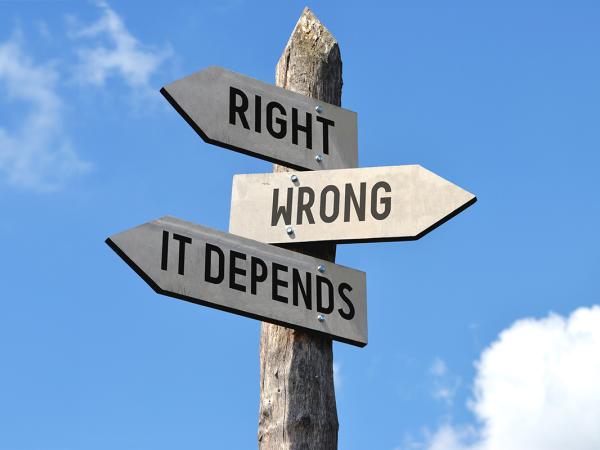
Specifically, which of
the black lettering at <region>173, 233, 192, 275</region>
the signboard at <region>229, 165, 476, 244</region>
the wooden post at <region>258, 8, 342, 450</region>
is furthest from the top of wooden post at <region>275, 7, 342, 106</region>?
the black lettering at <region>173, 233, 192, 275</region>

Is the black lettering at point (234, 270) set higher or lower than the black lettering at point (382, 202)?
lower

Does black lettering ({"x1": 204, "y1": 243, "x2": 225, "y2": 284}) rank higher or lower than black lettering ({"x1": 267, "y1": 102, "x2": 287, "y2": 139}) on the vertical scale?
lower

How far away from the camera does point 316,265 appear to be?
448 centimetres

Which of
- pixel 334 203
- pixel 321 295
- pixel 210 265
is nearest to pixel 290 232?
pixel 334 203

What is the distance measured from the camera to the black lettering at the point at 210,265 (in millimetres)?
4215

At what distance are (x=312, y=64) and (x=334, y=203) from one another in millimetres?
852

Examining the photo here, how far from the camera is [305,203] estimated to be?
4.61 meters

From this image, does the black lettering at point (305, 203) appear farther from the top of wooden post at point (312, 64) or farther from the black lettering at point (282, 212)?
the top of wooden post at point (312, 64)

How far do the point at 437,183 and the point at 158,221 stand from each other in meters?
1.22

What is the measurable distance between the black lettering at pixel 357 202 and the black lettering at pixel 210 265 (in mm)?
619

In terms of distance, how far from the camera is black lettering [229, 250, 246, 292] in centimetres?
425

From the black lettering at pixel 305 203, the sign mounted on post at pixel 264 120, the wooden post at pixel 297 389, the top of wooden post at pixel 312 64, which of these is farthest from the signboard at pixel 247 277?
the top of wooden post at pixel 312 64

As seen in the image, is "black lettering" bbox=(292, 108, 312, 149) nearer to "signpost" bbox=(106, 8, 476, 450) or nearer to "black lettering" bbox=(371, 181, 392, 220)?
"signpost" bbox=(106, 8, 476, 450)

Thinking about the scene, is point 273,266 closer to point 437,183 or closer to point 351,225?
point 351,225
